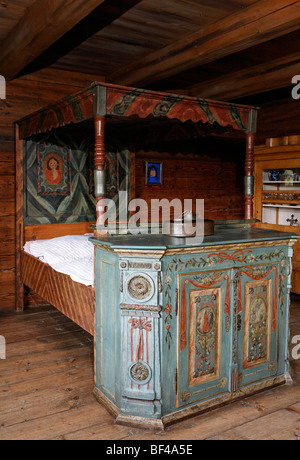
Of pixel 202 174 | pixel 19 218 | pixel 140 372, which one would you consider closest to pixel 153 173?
pixel 202 174

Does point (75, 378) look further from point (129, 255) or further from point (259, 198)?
point (259, 198)

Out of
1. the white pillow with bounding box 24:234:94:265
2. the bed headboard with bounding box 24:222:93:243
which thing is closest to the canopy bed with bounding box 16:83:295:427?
the white pillow with bounding box 24:234:94:265

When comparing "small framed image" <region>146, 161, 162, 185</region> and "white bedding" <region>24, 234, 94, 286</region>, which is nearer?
"white bedding" <region>24, 234, 94, 286</region>

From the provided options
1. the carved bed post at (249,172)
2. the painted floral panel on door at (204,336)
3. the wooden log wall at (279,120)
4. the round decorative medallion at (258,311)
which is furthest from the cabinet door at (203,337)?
the wooden log wall at (279,120)

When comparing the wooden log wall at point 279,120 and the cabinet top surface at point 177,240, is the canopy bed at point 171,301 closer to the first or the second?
the cabinet top surface at point 177,240

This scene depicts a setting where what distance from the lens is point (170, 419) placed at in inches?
93.6

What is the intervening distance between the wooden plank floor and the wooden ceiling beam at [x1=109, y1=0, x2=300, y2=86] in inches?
101

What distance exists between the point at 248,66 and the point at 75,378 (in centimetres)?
369

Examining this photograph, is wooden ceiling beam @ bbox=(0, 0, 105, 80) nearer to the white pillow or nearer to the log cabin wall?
the white pillow

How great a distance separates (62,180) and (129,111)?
225 centimetres

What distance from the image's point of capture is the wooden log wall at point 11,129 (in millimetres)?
4473

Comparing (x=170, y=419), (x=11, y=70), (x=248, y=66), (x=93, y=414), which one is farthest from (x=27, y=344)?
(x=248, y=66)

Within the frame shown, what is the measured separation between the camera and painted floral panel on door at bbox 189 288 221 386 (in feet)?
8.19

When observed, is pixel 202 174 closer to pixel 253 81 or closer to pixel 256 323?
pixel 253 81
